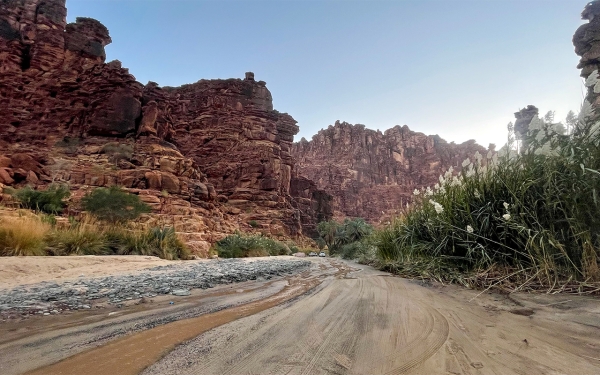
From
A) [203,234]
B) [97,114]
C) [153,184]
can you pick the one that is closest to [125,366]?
[203,234]

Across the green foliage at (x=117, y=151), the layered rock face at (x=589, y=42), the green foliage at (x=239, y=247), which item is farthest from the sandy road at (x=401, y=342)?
the layered rock face at (x=589, y=42)

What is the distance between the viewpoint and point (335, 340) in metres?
1.29

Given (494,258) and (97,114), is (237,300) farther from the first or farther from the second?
(97,114)

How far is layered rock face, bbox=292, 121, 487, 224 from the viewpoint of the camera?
71938 millimetres

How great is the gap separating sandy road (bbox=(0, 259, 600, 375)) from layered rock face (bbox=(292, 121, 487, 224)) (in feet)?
219

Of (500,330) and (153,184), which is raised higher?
(153,184)

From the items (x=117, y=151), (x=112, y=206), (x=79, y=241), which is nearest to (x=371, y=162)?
(x=117, y=151)

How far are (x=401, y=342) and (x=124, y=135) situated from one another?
2517cm

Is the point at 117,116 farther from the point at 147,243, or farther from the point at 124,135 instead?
the point at 147,243

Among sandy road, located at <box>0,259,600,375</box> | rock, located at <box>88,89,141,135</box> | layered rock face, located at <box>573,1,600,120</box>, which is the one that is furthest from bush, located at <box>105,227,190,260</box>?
layered rock face, located at <box>573,1,600,120</box>

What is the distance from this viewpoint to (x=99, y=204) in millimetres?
11523

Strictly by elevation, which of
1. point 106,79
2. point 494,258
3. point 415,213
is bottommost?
point 494,258

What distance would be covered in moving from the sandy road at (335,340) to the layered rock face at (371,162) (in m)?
66.9

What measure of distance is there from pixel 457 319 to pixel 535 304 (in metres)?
0.63
